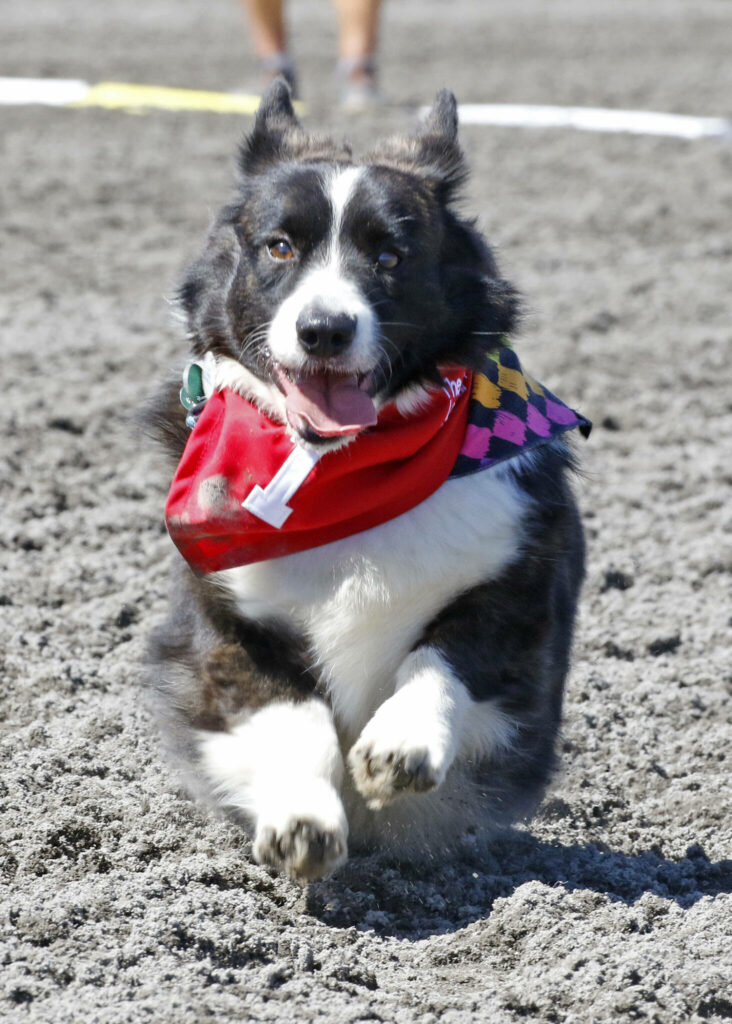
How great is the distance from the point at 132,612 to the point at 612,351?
293 centimetres

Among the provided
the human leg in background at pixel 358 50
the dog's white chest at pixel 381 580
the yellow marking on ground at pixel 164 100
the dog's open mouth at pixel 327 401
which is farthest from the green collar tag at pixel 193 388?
the yellow marking on ground at pixel 164 100

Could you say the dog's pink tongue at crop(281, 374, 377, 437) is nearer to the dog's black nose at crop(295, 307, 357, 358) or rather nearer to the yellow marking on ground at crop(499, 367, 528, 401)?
the dog's black nose at crop(295, 307, 357, 358)

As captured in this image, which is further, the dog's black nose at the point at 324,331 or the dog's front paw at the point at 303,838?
the dog's black nose at the point at 324,331

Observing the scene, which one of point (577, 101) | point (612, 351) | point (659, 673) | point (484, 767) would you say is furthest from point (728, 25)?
point (484, 767)

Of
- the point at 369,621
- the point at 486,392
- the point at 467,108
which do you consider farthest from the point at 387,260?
the point at 467,108

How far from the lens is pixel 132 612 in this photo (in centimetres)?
409

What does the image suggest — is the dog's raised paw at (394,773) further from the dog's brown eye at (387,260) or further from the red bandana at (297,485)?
the dog's brown eye at (387,260)

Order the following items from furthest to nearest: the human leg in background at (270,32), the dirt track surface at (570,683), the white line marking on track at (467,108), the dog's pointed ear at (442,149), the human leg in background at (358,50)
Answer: the white line marking on track at (467,108)
the human leg in background at (358,50)
the human leg in background at (270,32)
the dog's pointed ear at (442,149)
the dirt track surface at (570,683)

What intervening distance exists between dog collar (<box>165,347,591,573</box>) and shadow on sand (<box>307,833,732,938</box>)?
0.74 m

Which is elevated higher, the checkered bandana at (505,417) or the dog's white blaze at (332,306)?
the dog's white blaze at (332,306)

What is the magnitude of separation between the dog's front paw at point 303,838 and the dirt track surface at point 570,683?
0.52 feet

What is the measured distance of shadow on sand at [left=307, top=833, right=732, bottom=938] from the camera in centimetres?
287

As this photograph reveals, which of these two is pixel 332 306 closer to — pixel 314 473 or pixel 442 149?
pixel 314 473

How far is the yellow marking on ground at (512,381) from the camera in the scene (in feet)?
10.7
